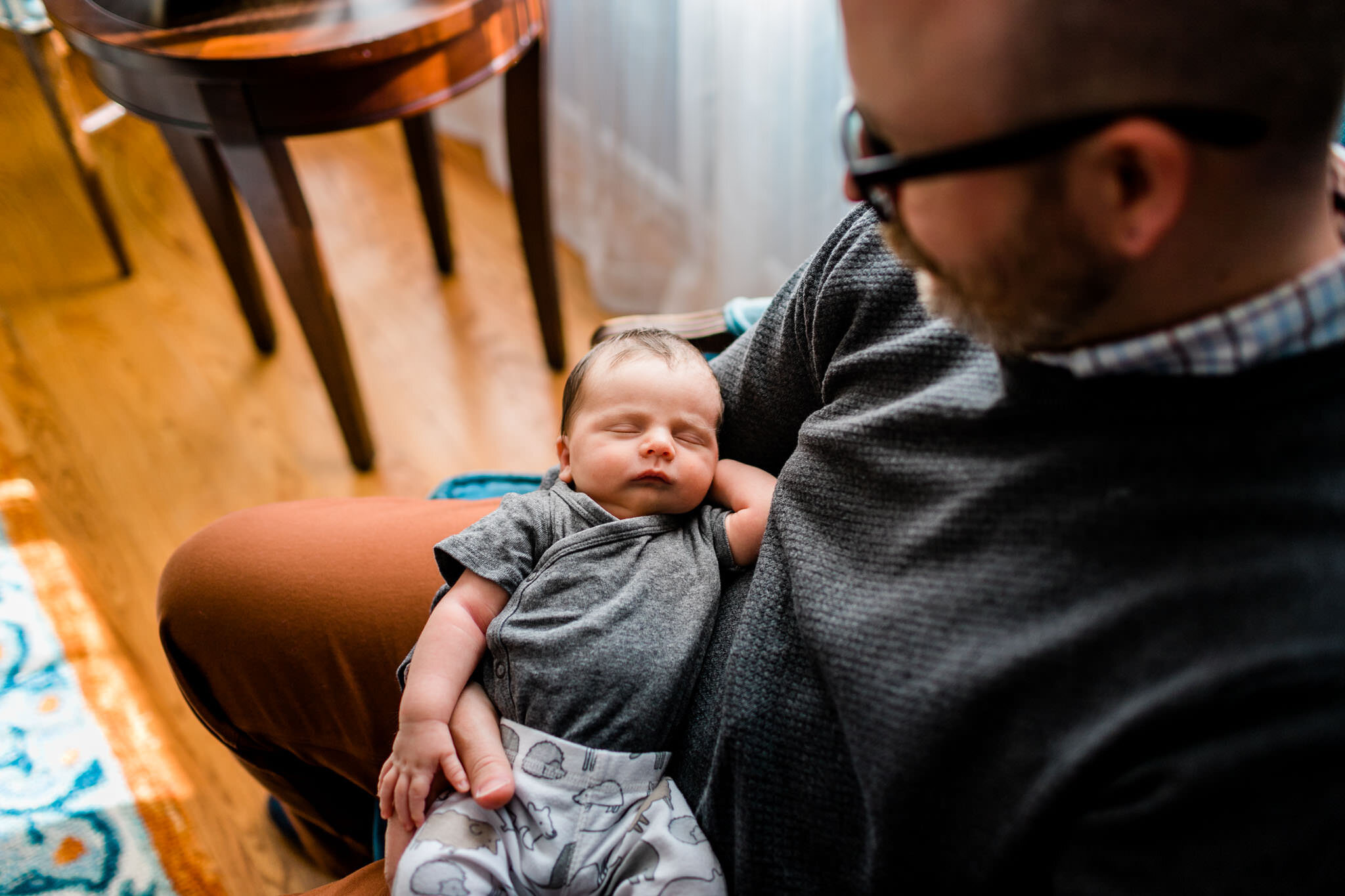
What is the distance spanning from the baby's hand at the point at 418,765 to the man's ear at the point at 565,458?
28cm

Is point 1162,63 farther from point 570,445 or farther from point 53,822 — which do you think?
point 53,822

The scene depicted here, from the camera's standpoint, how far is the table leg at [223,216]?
1.61 meters

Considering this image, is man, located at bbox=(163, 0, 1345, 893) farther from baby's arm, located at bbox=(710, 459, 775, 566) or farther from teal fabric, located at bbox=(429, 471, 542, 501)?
teal fabric, located at bbox=(429, 471, 542, 501)

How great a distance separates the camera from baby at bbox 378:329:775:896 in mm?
749

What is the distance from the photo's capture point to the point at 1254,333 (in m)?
0.56

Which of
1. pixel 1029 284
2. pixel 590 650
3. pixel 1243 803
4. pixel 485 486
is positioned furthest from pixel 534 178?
pixel 1243 803

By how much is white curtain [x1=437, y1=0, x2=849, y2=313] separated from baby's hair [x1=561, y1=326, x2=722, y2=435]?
2.33ft

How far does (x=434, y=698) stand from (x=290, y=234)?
35.8 inches

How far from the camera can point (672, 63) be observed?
5.94 feet

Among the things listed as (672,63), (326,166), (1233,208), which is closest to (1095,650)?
(1233,208)

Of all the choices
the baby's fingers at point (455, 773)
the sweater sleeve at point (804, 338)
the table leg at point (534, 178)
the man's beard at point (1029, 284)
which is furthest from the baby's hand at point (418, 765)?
the table leg at point (534, 178)

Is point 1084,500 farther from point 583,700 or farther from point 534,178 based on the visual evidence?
point 534,178

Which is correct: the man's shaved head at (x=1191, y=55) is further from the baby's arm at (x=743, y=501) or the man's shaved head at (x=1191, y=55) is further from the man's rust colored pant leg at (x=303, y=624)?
the man's rust colored pant leg at (x=303, y=624)

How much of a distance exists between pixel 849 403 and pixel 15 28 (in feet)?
5.86
